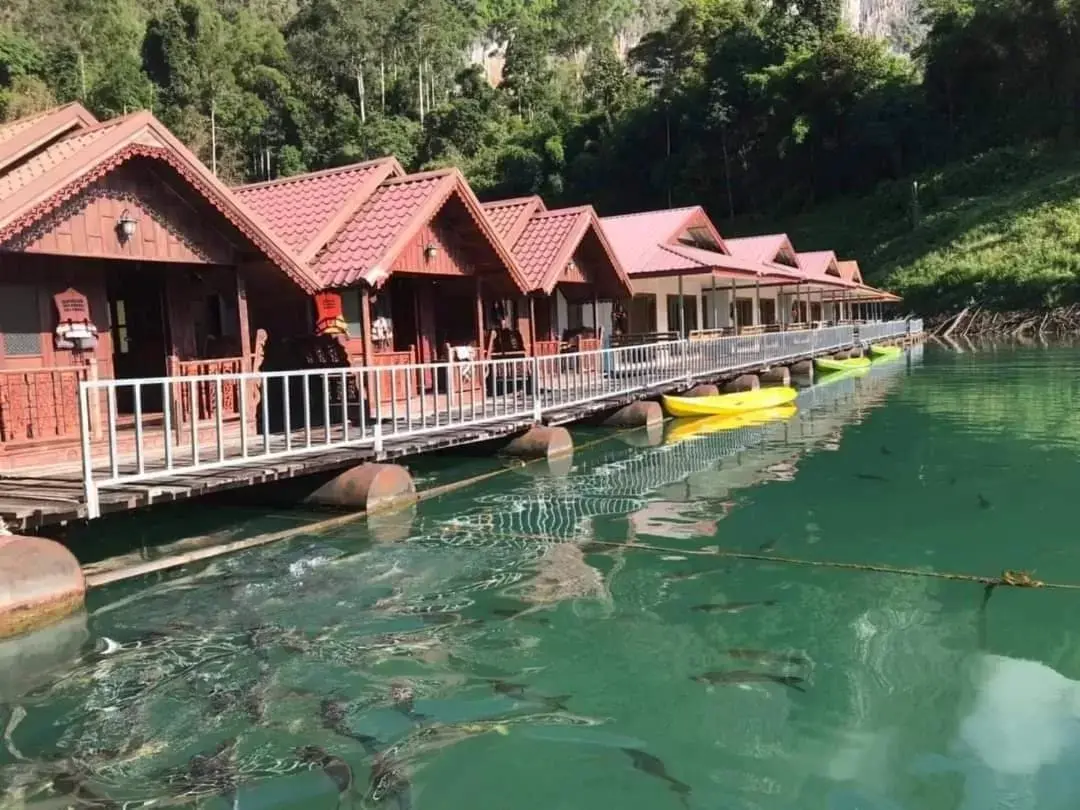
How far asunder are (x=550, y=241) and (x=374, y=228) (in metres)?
6.49

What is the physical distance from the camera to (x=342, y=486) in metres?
11.7

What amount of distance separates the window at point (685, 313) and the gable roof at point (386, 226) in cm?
1640

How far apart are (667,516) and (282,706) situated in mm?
6636

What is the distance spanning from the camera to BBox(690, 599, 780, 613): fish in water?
805cm

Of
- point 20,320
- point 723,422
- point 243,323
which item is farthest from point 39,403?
point 723,422

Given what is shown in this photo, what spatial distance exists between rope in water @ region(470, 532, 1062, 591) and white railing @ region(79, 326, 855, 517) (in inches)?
117

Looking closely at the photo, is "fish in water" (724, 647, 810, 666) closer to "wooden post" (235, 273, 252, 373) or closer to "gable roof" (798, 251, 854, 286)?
"wooden post" (235, 273, 252, 373)

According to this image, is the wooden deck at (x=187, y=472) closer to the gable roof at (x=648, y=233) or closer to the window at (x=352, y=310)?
the window at (x=352, y=310)

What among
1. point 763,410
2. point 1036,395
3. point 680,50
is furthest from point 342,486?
point 680,50

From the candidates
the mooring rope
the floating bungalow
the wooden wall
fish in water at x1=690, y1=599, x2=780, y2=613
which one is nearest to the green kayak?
the floating bungalow

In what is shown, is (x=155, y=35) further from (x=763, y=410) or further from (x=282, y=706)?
(x=282, y=706)

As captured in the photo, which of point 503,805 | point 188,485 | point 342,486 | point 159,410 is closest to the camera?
point 503,805

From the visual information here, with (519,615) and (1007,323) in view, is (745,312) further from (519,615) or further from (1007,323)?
(519,615)

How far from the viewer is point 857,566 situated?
9.37 meters
